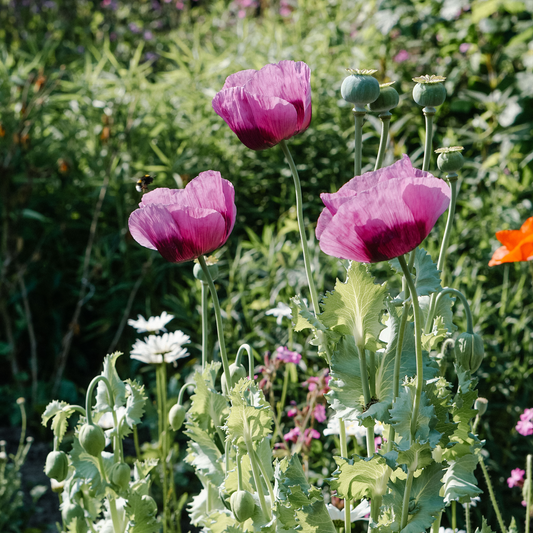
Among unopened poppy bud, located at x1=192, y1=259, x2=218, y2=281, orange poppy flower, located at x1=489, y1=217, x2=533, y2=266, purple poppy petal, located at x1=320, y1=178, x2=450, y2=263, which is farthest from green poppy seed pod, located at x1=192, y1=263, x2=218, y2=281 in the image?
orange poppy flower, located at x1=489, y1=217, x2=533, y2=266

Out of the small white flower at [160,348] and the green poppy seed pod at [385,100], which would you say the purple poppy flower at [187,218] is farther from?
the small white flower at [160,348]

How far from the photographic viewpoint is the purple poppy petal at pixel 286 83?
0.69 meters

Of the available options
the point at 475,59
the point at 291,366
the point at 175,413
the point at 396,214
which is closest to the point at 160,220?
the point at 396,214

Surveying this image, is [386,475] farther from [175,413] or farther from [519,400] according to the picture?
[519,400]

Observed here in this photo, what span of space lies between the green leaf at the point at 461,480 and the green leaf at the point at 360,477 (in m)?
0.08

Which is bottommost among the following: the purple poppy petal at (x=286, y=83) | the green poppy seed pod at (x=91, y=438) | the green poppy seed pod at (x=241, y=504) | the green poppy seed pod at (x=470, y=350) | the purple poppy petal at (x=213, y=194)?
the green poppy seed pod at (x=241, y=504)

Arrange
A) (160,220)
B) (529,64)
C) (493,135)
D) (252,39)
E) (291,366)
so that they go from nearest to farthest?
(160,220) < (291,366) < (529,64) < (493,135) < (252,39)

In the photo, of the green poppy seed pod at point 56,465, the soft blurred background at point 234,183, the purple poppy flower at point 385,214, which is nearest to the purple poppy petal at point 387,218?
the purple poppy flower at point 385,214

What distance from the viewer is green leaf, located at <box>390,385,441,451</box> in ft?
1.85

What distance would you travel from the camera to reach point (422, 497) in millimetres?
636

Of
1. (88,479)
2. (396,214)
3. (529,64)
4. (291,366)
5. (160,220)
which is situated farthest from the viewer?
(529,64)

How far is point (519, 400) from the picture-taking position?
1604 mm

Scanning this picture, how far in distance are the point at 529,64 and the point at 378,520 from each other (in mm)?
2020

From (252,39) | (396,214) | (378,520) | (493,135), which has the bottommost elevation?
(378,520)
